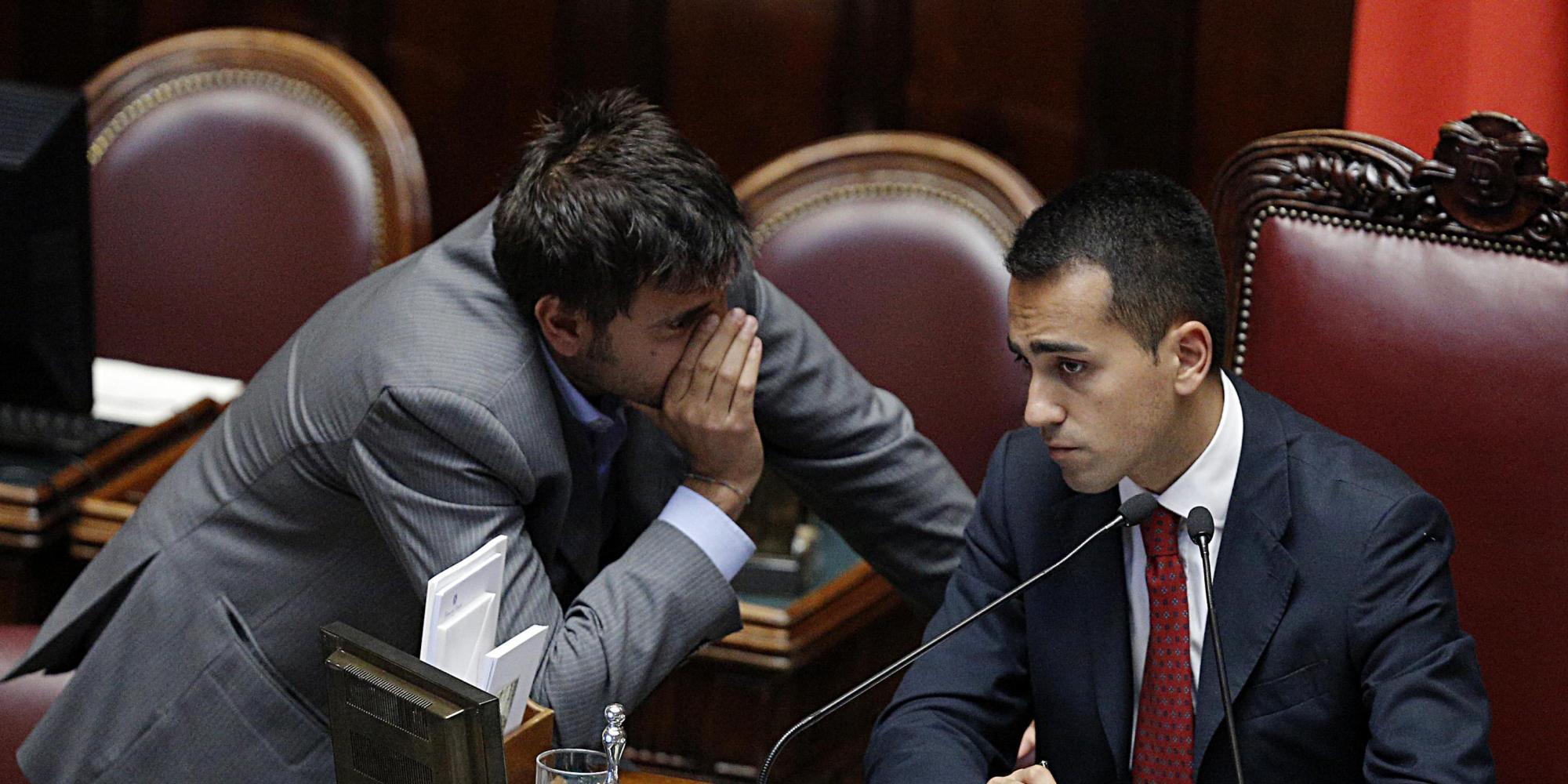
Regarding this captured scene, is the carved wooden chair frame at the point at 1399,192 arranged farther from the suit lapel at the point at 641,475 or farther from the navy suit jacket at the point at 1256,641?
the suit lapel at the point at 641,475

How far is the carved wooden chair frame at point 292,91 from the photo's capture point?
2.91 metres

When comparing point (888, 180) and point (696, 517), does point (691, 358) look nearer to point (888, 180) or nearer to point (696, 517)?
point (696, 517)

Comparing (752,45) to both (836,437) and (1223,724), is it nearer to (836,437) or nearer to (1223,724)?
(836,437)

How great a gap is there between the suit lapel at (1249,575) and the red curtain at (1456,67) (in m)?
0.92

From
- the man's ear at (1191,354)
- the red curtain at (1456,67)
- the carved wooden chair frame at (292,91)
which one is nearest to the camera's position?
the man's ear at (1191,354)

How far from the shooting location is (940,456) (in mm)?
2268

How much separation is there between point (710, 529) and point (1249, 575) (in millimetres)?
599

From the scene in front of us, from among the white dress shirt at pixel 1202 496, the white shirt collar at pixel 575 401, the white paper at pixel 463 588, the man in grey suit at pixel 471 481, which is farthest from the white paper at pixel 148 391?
the white dress shirt at pixel 1202 496

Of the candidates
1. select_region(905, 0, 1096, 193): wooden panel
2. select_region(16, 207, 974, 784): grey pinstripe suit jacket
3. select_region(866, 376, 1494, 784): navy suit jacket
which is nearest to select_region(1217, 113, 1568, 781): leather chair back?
select_region(866, 376, 1494, 784): navy suit jacket

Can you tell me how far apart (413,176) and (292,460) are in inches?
42.8

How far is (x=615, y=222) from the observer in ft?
6.00

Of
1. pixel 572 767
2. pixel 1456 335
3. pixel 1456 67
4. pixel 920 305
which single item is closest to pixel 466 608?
pixel 572 767

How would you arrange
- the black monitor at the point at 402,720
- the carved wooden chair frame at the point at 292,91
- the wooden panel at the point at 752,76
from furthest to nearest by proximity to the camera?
the wooden panel at the point at 752,76
the carved wooden chair frame at the point at 292,91
the black monitor at the point at 402,720

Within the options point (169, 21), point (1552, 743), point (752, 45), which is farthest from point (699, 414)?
point (169, 21)
